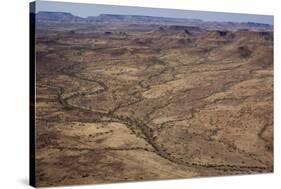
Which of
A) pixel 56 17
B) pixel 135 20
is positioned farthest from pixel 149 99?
pixel 56 17

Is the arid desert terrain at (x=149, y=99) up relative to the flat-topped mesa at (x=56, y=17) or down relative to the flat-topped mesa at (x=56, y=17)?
down

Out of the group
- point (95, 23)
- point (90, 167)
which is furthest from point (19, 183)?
point (95, 23)

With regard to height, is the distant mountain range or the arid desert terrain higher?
the distant mountain range

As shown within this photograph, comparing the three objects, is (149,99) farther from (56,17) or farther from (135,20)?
(56,17)

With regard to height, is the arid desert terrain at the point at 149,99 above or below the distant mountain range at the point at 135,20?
below
